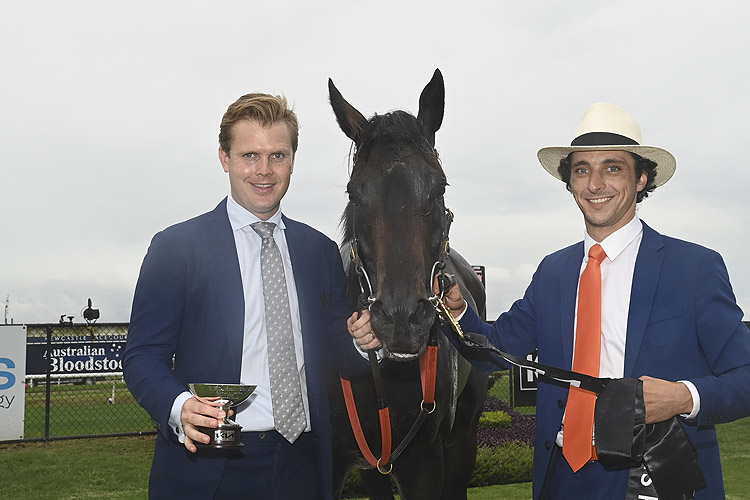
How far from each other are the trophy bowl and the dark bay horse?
2.25ft

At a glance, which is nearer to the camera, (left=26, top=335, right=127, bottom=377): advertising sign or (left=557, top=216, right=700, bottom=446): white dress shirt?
(left=557, top=216, right=700, bottom=446): white dress shirt

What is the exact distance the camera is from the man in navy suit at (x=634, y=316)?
94.2 inches

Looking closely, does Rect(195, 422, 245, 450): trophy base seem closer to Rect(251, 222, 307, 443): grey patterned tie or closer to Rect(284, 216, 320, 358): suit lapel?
Rect(251, 222, 307, 443): grey patterned tie

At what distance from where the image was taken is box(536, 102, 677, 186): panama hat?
2877 mm

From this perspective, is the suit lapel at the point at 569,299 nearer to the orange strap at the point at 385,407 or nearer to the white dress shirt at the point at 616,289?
the white dress shirt at the point at 616,289

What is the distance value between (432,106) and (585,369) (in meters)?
1.58

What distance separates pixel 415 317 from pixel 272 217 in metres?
0.74

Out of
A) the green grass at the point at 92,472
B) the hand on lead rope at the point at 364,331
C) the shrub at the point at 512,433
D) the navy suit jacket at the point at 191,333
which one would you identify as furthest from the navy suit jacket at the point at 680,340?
the shrub at the point at 512,433

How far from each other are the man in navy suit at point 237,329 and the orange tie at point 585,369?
87 centimetres

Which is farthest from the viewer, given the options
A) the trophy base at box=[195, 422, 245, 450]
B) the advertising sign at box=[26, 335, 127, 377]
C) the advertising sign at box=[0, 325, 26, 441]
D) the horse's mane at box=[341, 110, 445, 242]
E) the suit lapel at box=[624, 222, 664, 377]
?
the advertising sign at box=[26, 335, 127, 377]

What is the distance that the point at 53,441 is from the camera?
994cm

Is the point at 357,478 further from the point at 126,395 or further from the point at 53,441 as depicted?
the point at 126,395

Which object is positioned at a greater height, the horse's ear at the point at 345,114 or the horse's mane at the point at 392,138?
the horse's ear at the point at 345,114

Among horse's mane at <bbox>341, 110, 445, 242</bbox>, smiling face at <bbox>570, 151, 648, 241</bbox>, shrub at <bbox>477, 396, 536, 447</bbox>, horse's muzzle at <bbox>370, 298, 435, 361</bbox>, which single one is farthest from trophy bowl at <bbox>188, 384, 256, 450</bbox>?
shrub at <bbox>477, 396, 536, 447</bbox>
